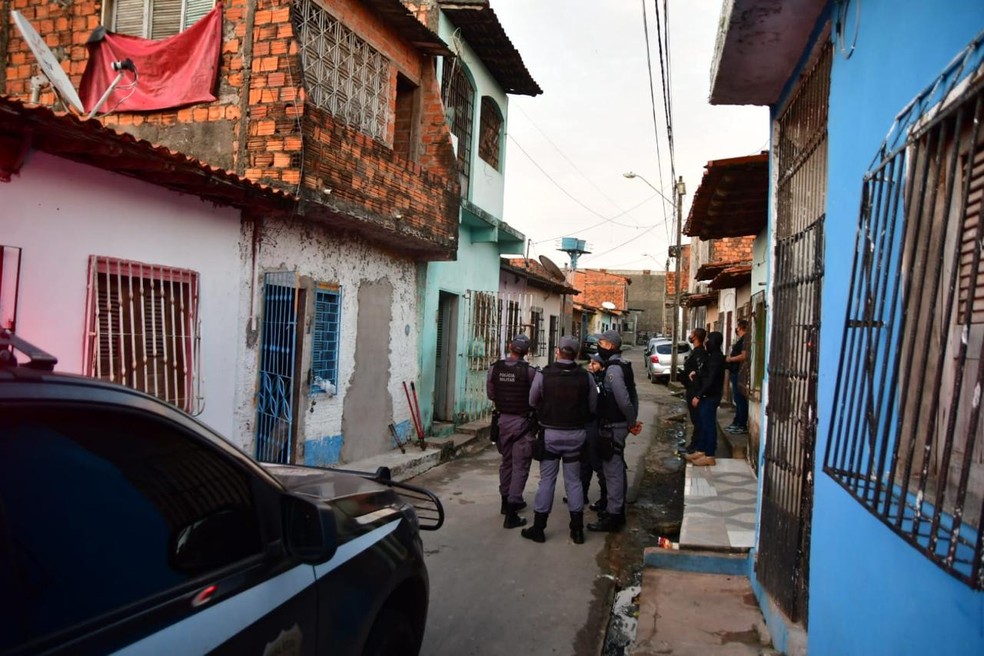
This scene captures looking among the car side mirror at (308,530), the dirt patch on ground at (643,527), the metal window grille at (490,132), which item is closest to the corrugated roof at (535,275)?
the metal window grille at (490,132)

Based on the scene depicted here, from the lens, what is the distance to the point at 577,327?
35.5 metres

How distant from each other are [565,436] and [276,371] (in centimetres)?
308

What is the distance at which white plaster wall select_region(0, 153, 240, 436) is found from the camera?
457 cm

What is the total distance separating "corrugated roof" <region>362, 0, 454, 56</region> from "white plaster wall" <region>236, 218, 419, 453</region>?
9.24 ft

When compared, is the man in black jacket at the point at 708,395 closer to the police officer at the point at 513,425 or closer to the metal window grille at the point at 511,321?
the police officer at the point at 513,425

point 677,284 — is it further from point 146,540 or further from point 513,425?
point 146,540

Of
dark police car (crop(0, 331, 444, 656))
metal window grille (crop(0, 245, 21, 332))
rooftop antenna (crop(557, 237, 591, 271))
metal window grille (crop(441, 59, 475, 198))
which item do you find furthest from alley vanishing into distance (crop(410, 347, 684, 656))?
rooftop antenna (crop(557, 237, 591, 271))

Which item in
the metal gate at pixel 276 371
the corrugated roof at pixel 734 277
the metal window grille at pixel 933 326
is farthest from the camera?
the corrugated roof at pixel 734 277

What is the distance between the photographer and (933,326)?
2109 mm

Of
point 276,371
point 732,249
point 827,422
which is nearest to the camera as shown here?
point 827,422

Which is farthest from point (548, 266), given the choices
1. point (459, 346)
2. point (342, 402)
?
point (342, 402)

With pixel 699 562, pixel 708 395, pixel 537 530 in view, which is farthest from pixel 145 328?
pixel 708 395

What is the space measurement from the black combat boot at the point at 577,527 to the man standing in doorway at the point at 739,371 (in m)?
5.54

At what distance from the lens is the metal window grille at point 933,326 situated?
5.17ft
